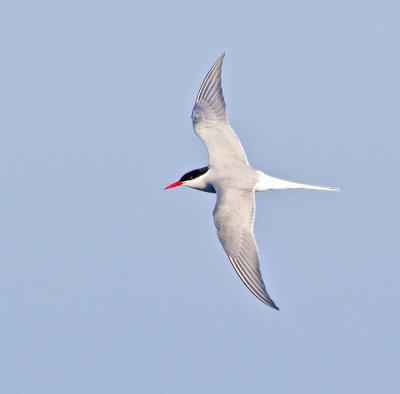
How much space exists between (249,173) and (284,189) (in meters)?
0.68

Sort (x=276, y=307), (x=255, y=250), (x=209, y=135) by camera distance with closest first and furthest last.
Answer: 1. (x=276, y=307)
2. (x=255, y=250)
3. (x=209, y=135)

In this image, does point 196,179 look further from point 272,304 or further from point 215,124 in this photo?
point 272,304

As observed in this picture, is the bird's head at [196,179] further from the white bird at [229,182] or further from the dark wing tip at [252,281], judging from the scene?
the dark wing tip at [252,281]

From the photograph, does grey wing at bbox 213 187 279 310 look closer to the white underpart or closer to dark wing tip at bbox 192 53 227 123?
the white underpart

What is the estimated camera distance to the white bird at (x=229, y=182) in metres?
12.9

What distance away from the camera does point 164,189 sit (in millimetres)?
15078

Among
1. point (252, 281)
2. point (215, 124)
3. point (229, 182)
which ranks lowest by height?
point (252, 281)

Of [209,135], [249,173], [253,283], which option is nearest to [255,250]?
[253,283]

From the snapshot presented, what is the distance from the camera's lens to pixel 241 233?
13211 millimetres

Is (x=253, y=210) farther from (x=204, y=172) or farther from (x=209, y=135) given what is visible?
(x=209, y=135)

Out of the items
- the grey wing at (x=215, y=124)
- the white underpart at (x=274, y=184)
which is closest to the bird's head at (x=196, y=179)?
the grey wing at (x=215, y=124)

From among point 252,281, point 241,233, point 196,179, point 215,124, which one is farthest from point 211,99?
point 252,281

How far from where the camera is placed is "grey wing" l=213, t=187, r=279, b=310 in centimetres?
1252

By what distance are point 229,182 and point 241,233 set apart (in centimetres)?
126
